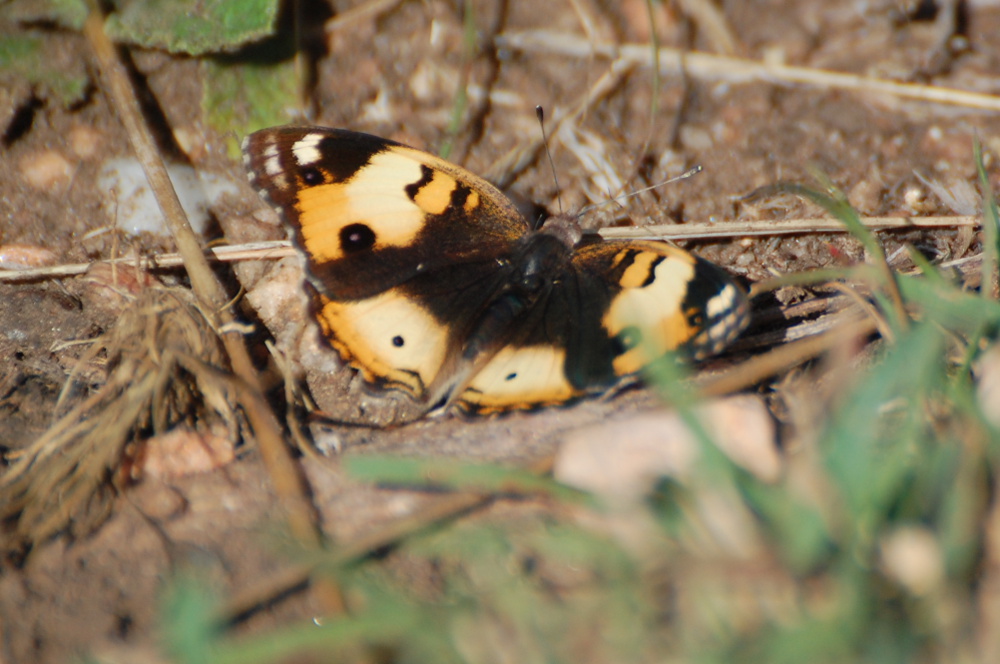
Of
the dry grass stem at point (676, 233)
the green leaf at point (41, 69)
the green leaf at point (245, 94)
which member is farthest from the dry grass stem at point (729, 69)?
the green leaf at point (41, 69)

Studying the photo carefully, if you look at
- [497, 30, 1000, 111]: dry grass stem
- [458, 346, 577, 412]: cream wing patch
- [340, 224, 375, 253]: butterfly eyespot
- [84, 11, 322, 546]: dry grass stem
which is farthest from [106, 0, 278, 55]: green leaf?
[458, 346, 577, 412]: cream wing patch

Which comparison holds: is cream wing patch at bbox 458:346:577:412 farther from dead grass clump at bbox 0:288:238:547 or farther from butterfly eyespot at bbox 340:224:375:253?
dead grass clump at bbox 0:288:238:547

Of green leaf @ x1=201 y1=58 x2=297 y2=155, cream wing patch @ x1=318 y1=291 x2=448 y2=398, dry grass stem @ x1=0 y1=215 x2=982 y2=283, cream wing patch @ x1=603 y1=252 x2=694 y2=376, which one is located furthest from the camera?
green leaf @ x1=201 y1=58 x2=297 y2=155

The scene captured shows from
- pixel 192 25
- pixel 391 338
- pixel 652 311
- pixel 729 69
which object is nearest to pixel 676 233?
pixel 652 311

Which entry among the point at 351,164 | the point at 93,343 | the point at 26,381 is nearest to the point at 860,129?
the point at 351,164

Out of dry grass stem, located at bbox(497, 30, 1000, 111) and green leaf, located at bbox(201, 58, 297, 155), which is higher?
green leaf, located at bbox(201, 58, 297, 155)

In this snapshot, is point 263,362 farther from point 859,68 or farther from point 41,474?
point 859,68

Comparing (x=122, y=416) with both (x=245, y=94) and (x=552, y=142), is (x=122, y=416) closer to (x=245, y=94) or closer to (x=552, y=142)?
(x=245, y=94)
